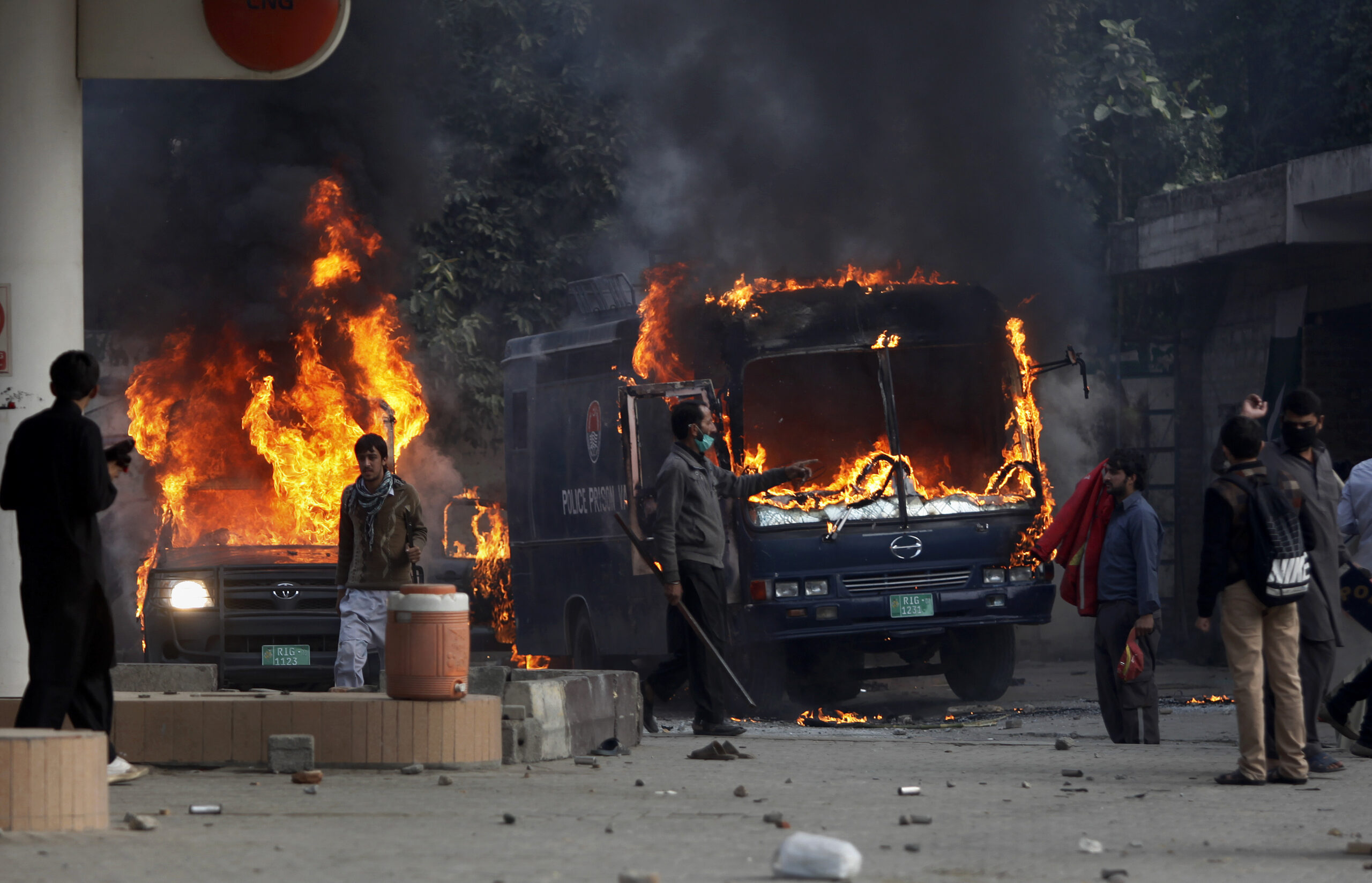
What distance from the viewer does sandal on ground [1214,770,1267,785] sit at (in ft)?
24.6

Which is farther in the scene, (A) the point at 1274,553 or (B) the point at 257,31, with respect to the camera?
(B) the point at 257,31

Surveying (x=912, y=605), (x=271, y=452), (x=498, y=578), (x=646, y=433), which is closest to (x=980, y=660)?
(x=912, y=605)

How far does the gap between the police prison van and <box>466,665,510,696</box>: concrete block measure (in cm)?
295

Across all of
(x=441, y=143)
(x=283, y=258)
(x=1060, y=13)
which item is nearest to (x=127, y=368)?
(x=283, y=258)

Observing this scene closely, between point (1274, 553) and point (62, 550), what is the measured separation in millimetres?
4797

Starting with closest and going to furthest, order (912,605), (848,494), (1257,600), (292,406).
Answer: (1257,600) → (912,605) → (848,494) → (292,406)

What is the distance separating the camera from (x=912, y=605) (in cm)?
1179

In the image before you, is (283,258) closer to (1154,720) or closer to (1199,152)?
(1154,720)

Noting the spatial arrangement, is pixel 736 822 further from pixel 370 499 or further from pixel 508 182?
pixel 508 182

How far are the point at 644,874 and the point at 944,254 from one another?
10.4 meters

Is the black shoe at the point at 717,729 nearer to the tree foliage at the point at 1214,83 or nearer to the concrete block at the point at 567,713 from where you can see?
the concrete block at the point at 567,713

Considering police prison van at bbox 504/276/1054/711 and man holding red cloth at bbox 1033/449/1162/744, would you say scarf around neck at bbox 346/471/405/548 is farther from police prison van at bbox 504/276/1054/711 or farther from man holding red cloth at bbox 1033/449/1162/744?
man holding red cloth at bbox 1033/449/1162/744

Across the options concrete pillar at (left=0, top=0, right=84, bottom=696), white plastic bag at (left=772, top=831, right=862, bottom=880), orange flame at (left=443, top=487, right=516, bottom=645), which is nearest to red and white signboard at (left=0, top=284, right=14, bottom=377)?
concrete pillar at (left=0, top=0, right=84, bottom=696)

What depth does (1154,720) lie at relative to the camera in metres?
9.42
